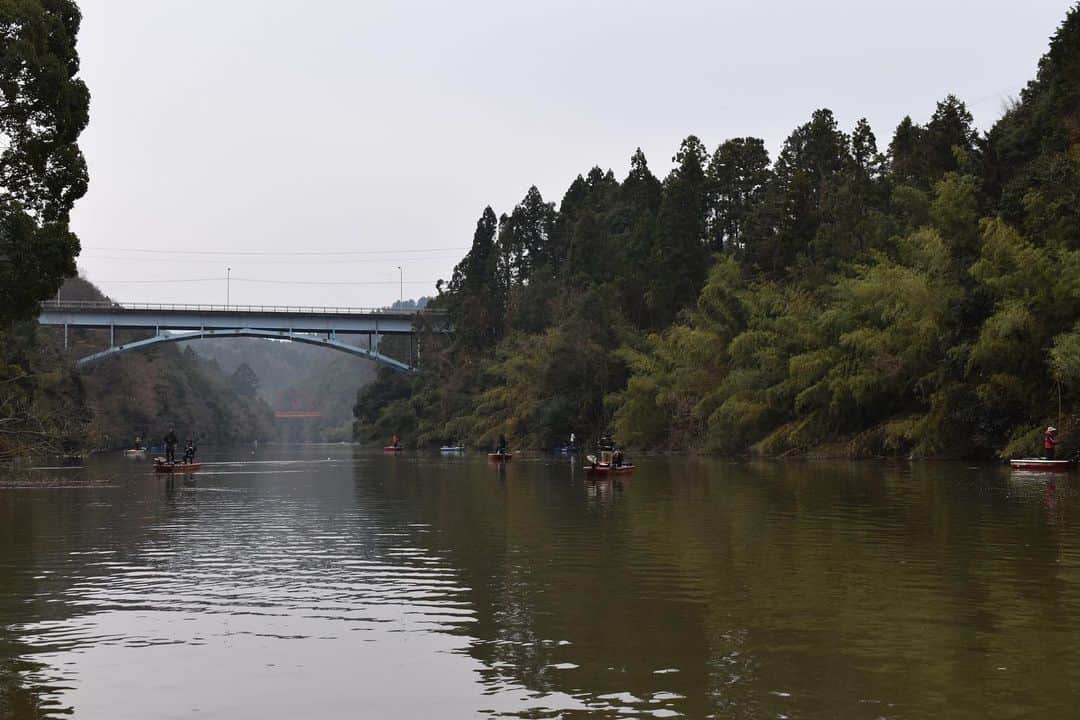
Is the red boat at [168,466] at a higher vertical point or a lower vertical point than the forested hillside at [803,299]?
lower

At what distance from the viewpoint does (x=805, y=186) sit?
78188 millimetres

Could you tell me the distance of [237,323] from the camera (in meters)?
127

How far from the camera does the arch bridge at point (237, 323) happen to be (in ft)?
400

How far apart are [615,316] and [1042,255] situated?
47.8m

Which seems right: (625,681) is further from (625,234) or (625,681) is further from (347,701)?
(625,234)

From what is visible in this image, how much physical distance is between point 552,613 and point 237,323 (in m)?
117

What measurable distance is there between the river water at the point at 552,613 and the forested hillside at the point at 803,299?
2234 cm

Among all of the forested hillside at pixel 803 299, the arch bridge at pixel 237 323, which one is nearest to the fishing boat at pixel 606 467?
the forested hillside at pixel 803 299

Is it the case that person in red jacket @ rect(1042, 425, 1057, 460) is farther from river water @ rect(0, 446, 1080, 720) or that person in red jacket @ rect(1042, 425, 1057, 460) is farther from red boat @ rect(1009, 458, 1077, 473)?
river water @ rect(0, 446, 1080, 720)

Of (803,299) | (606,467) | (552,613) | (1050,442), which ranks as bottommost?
(552,613)

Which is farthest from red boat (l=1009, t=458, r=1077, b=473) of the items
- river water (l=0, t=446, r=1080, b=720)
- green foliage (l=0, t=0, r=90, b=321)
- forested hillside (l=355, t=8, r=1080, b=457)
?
green foliage (l=0, t=0, r=90, b=321)

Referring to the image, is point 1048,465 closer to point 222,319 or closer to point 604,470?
point 604,470

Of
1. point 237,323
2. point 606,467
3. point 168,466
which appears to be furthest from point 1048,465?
point 237,323

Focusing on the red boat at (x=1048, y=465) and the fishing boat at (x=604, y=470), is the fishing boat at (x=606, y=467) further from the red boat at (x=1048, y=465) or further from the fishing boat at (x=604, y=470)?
the red boat at (x=1048, y=465)
